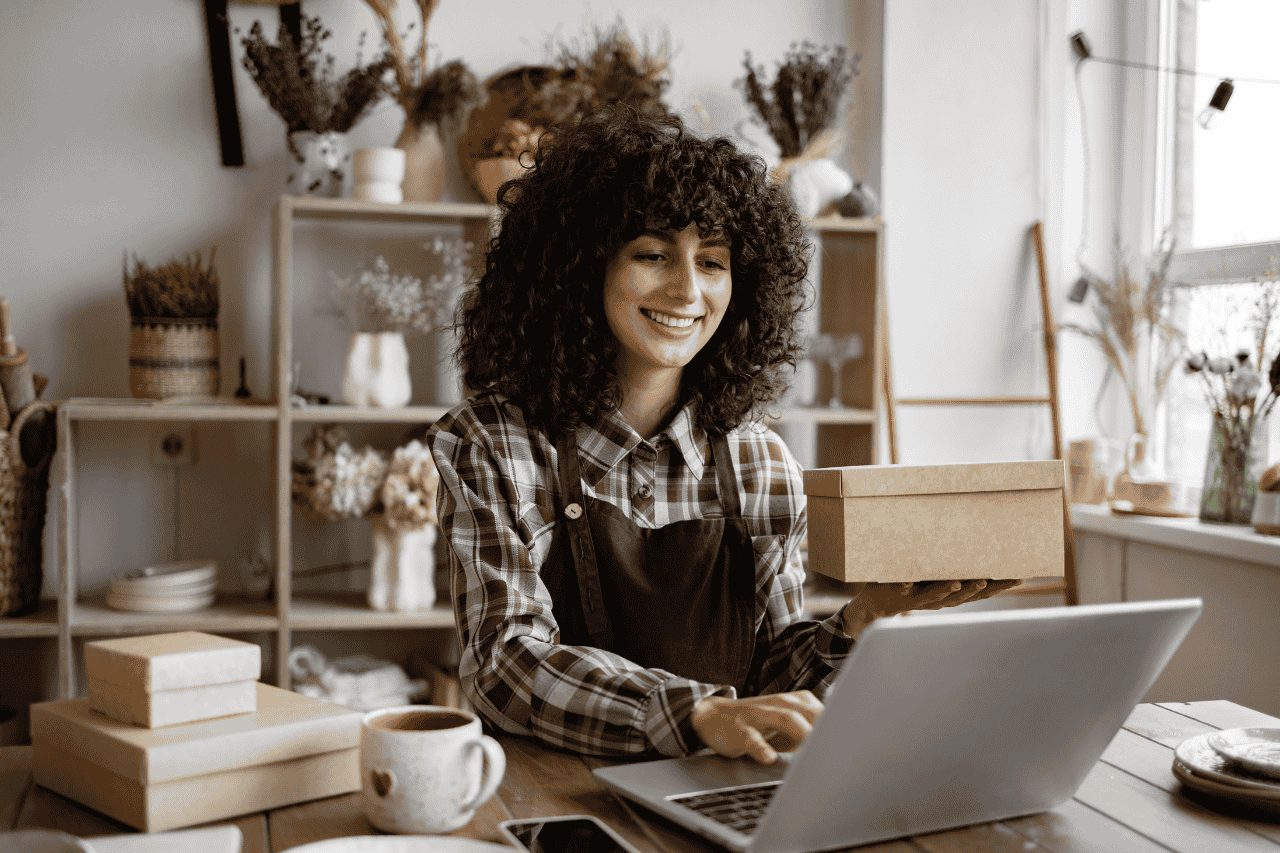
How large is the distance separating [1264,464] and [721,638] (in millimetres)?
1748

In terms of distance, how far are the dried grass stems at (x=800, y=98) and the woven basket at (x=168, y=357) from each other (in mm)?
1472

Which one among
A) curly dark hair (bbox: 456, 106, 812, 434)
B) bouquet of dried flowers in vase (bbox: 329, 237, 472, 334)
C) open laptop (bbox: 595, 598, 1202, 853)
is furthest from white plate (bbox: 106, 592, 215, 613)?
open laptop (bbox: 595, 598, 1202, 853)

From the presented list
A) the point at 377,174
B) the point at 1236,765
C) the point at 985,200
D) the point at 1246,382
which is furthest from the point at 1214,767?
the point at 985,200

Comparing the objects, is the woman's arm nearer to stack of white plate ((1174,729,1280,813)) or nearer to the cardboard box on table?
the cardboard box on table

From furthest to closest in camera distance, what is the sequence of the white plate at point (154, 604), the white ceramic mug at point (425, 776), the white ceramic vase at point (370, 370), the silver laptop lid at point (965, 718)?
the white ceramic vase at point (370, 370) < the white plate at point (154, 604) < the white ceramic mug at point (425, 776) < the silver laptop lid at point (965, 718)

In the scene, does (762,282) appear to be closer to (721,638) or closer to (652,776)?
(721,638)

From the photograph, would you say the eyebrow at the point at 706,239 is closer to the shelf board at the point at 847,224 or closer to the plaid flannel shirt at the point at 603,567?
the plaid flannel shirt at the point at 603,567

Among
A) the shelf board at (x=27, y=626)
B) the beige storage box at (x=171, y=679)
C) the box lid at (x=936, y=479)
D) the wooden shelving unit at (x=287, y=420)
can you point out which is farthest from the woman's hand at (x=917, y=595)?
the shelf board at (x=27, y=626)

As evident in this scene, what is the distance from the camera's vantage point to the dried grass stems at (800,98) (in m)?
3.07

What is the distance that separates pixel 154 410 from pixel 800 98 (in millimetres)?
1722

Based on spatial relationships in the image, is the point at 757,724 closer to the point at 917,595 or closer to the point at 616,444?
the point at 917,595

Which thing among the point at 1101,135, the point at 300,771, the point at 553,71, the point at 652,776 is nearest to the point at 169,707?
the point at 300,771

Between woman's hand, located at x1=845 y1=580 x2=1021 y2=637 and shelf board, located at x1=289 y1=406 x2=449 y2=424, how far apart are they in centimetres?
161

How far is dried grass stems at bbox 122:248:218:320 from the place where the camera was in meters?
2.78
